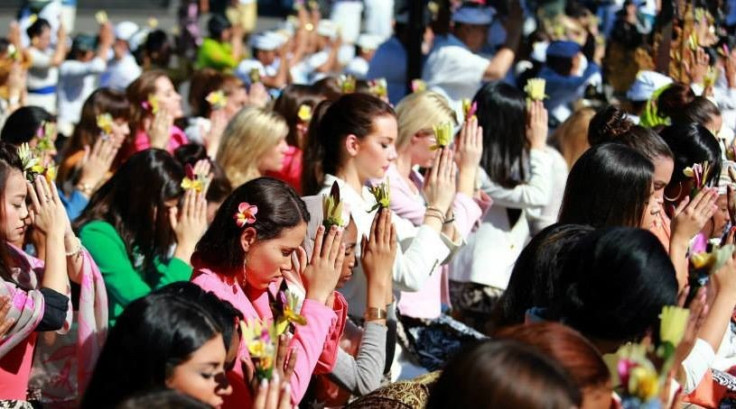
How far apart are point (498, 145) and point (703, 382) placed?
251 centimetres

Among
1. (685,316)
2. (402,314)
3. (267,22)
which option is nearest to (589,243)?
(685,316)

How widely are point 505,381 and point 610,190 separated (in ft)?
6.18

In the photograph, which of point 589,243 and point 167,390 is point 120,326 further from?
point 589,243

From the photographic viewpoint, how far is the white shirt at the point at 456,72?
8.97 metres

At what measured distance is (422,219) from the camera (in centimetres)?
582

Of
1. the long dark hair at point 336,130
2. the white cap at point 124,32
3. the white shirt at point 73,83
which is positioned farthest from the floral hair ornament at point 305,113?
the white cap at point 124,32

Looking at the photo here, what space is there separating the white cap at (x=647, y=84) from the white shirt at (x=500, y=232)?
3.88 feet

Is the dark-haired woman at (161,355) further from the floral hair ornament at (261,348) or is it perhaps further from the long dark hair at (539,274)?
the long dark hair at (539,274)

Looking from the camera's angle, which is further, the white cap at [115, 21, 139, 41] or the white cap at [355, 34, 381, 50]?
the white cap at [355, 34, 381, 50]

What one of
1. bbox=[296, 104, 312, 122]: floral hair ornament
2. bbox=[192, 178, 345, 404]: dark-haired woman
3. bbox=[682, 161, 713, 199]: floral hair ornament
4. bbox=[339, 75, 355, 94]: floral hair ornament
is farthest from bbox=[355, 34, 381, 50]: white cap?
bbox=[192, 178, 345, 404]: dark-haired woman

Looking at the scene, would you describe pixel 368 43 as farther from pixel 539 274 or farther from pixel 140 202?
pixel 539 274

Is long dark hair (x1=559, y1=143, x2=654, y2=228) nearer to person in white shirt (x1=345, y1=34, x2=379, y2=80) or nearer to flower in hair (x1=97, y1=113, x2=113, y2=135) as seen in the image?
flower in hair (x1=97, y1=113, x2=113, y2=135)

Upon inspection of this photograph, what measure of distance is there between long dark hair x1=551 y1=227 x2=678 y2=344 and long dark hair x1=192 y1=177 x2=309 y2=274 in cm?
120

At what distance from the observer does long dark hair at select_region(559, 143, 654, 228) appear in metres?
4.49
